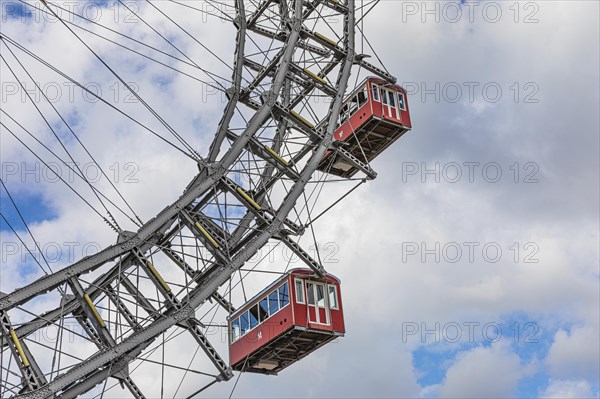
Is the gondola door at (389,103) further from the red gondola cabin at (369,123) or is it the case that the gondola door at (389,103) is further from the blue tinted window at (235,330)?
the blue tinted window at (235,330)

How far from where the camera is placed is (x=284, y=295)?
2984cm

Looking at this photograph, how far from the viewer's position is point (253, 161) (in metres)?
30.5

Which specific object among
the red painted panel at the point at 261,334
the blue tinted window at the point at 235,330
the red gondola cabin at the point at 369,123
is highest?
the red gondola cabin at the point at 369,123

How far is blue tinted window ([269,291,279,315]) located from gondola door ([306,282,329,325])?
990 millimetres

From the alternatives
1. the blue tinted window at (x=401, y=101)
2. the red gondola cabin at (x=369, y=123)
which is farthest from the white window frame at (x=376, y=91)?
the blue tinted window at (x=401, y=101)

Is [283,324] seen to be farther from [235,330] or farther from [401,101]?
[401,101]

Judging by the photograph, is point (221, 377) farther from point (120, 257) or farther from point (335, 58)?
point (335, 58)

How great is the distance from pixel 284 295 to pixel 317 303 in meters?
1.07

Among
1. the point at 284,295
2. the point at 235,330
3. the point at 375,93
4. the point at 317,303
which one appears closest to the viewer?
the point at 284,295

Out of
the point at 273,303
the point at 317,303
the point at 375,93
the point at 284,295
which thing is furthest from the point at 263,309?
the point at 375,93

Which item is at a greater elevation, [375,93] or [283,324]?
[375,93]

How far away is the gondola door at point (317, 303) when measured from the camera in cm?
2964

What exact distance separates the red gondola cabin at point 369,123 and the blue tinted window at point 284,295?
201 inches

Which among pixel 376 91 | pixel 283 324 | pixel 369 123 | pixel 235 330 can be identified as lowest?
pixel 283 324
